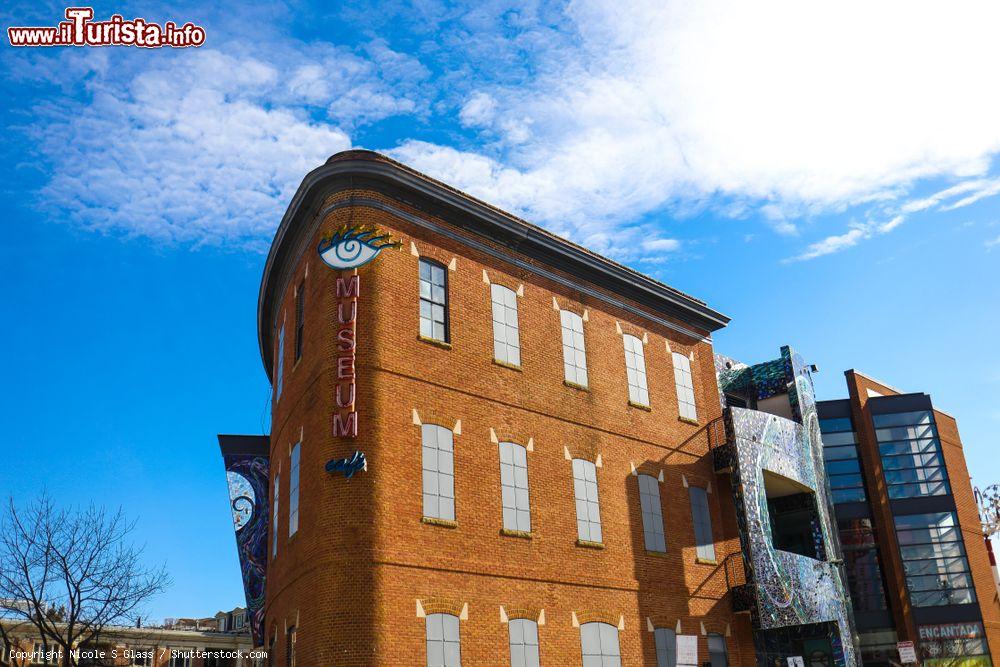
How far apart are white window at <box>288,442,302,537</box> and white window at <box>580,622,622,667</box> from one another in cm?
766

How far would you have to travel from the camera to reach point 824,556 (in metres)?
29.1

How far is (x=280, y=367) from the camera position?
2714 centimetres

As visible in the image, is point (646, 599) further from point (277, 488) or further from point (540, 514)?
point (277, 488)

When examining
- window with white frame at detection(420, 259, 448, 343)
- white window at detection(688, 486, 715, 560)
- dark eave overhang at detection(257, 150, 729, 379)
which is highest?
dark eave overhang at detection(257, 150, 729, 379)

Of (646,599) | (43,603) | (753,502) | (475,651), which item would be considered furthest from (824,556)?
(43,603)

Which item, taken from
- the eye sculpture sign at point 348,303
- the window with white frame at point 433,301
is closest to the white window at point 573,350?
the window with white frame at point 433,301

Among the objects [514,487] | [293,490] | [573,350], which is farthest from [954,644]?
[293,490]

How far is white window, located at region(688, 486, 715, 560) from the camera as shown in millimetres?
26547

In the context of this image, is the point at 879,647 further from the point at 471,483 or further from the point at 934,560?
the point at 471,483

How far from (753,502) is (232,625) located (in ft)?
226

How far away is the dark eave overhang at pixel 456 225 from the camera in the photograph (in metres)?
22.0

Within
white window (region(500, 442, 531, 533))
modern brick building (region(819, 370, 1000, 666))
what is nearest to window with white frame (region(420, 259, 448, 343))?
white window (region(500, 442, 531, 533))

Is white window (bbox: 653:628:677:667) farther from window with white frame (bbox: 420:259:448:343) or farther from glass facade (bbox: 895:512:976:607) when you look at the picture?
glass facade (bbox: 895:512:976:607)

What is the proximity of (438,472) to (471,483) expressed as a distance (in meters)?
1.00
